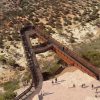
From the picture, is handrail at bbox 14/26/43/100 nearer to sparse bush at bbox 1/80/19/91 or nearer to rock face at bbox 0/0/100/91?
rock face at bbox 0/0/100/91

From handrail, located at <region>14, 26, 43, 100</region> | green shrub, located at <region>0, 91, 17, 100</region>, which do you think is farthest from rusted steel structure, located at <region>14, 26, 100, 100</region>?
green shrub, located at <region>0, 91, 17, 100</region>

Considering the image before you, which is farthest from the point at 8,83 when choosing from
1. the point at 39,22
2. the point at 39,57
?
the point at 39,22

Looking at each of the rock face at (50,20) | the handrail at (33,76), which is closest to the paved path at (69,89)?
A: the handrail at (33,76)

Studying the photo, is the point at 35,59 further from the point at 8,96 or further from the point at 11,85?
the point at 8,96

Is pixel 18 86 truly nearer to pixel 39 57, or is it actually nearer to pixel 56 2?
pixel 39 57

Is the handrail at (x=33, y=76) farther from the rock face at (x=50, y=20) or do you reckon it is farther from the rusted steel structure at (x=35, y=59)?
the rock face at (x=50, y=20)

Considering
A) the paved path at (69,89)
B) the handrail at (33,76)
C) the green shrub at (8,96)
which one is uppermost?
the handrail at (33,76)
